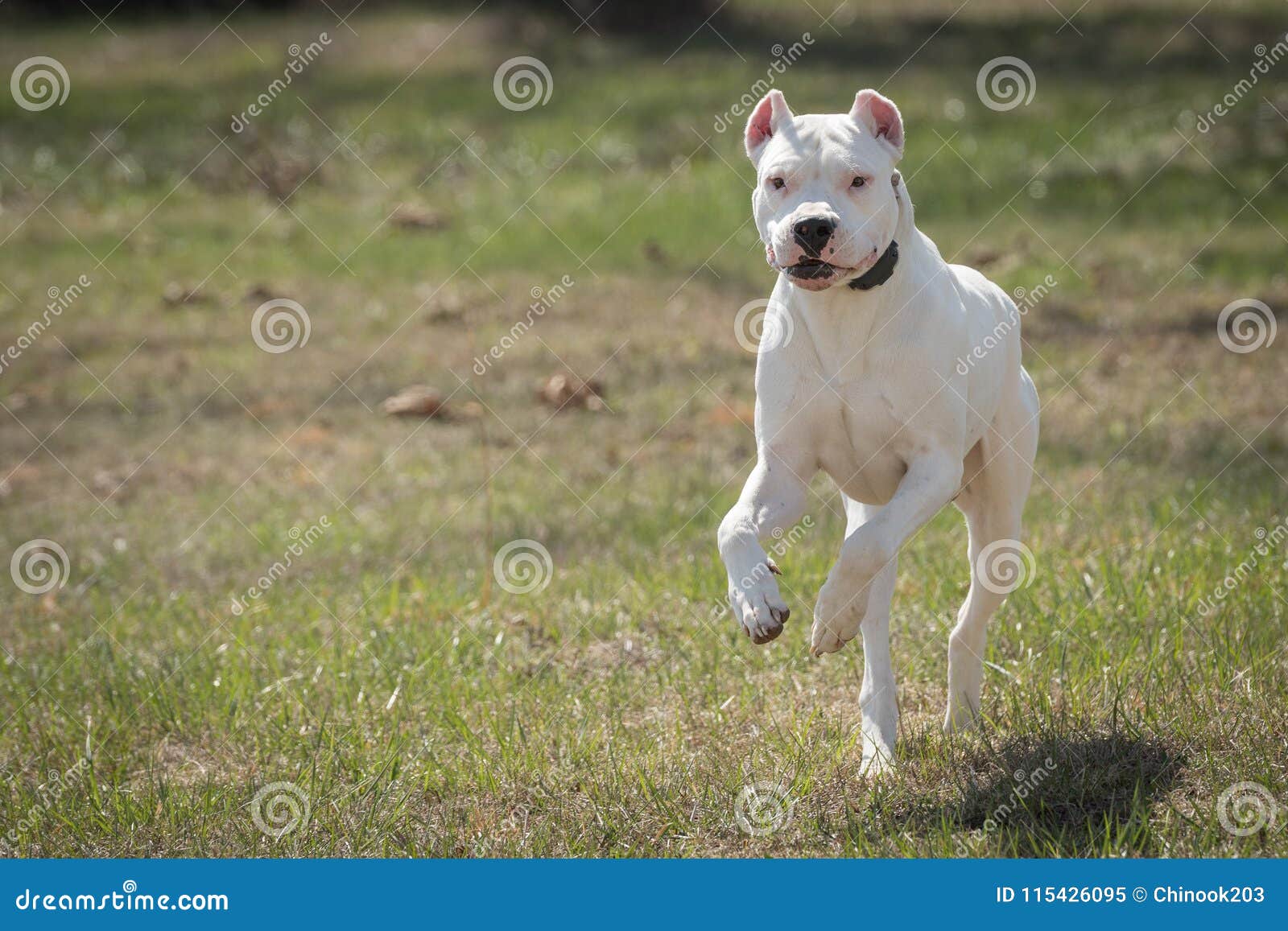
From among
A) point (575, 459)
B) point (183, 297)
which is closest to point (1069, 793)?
point (575, 459)

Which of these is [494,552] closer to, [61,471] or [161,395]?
[61,471]

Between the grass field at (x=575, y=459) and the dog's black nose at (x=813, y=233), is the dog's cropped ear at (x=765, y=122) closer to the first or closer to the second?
the dog's black nose at (x=813, y=233)

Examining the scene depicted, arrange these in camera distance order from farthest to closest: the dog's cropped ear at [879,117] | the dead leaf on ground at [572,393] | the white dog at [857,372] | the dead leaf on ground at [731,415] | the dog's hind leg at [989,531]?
the dead leaf on ground at [572,393] < the dead leaf on ground at [731,415] < the dog's hind leg at [989,531] < the dog's cropped ear at [879,117] < the white dog at [857,372]

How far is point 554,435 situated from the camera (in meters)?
9.95

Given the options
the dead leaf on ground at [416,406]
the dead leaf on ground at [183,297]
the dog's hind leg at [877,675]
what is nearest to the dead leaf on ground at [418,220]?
→ the dead leaf on ground at [183,297]

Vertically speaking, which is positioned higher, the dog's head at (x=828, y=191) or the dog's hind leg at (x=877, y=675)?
the dog's head at (x=828, y=191)

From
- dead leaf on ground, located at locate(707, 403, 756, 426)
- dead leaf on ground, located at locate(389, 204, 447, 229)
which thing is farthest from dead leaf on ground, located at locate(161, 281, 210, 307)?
dead leaf on ground, located at locate(707, 403, 756, 426)

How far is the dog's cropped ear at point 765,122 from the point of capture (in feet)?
14.3

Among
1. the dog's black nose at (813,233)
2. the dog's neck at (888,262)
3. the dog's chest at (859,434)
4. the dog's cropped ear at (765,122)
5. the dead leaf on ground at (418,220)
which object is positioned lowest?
the dog's chest at (859,434)

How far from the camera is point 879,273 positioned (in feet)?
14.2

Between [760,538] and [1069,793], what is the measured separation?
1185 millimetres

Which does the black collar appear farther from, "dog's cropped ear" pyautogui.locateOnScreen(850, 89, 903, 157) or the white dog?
"dog's cropped ear" pyautogui.locateOnScreen(850, 89, 903, 157)

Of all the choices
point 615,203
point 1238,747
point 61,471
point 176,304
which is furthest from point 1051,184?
point 1238,747

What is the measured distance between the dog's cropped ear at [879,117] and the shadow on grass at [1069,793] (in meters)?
1.88
